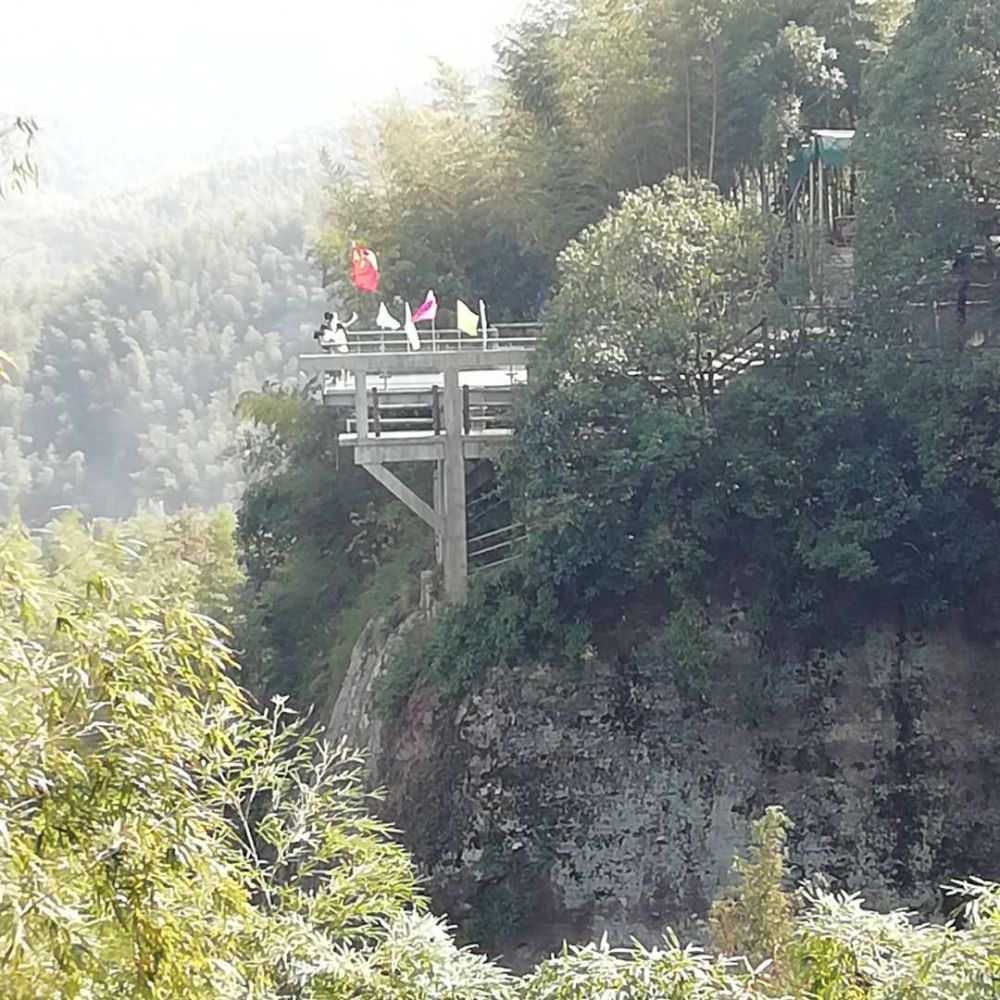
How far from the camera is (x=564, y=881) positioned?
9367 millimetres

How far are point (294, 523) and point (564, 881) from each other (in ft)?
20.1

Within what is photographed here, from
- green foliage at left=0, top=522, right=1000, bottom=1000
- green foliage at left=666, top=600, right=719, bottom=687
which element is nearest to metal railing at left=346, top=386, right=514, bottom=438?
green foliage at left=666, top=600, right=719, bottom=687

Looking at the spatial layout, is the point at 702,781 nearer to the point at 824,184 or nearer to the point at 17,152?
the point at 824,184

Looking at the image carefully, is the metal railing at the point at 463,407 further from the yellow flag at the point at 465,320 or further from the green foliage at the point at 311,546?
the green foliage at the point at 311,546

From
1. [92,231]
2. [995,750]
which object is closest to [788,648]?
[995,750]

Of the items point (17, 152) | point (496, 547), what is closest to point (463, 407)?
point (496, 547)

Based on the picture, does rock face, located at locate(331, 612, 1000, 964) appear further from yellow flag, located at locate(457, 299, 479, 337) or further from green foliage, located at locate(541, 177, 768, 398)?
yellow flag, located at locate(457, 299, 479, 337)

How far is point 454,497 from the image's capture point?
34.2 feet

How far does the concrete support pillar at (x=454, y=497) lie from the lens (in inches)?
404

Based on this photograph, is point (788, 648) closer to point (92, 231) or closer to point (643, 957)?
point (643, 957)

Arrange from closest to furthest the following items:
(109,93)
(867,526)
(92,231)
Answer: (867,526)
(92,231)
(109,93)

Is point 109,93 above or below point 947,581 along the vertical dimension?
above

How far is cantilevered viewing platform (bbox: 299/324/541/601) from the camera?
1001 cm

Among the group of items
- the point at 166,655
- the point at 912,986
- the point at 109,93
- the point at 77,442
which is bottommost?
the point at 77,442
